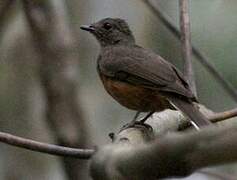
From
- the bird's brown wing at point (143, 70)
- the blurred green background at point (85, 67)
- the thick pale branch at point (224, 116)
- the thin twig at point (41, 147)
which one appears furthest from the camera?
the blurred green background at point (85, 67)

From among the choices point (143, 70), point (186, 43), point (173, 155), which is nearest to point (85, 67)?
point (143, 70)

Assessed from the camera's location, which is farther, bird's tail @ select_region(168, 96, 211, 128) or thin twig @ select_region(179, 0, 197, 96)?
thin twig @ select_region(179, 0, 197, 96)

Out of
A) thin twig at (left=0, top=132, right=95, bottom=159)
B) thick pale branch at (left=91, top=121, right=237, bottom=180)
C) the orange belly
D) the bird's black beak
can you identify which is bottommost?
the orange belly

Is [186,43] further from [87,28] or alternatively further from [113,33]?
[113,33]

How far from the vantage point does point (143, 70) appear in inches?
168

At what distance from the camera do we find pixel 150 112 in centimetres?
402

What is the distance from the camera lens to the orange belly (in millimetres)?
4043

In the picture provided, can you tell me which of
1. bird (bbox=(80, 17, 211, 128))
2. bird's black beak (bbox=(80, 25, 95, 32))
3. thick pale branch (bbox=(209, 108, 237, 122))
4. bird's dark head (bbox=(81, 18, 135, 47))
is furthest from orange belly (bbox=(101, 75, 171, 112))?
thick pale branch (bbox=(209, 108, 237, 122))

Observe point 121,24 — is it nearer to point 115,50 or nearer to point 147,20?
point 115,50

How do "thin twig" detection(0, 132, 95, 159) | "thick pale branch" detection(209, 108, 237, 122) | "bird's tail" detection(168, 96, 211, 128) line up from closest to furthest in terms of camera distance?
1. "thin twig" detection(0, 132, 95, 159)
2. "thick pale branch" detection(209, 108, 237, 122)
3. "bird's tail" detection(168, 96, 211, 128)

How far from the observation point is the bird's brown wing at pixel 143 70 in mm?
4027

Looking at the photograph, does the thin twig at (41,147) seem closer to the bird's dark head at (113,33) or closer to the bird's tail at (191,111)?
the bird's tail at (191,111)

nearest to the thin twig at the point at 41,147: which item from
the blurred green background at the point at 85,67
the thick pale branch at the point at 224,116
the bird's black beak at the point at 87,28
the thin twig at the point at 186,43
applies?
the thick pale branch at the point at 224,116

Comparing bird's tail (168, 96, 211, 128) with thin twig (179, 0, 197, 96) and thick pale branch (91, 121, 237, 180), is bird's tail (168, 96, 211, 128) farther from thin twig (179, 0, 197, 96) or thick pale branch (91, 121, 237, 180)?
thick pale branch (91, 121, 237, 180)
